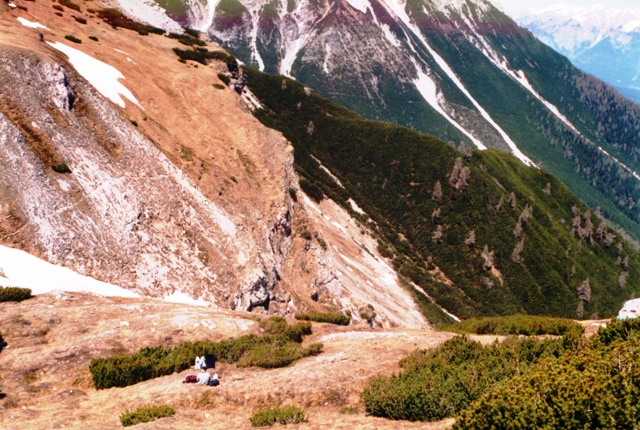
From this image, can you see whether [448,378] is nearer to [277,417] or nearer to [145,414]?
[277,417]

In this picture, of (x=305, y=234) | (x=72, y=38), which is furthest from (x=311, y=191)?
(x=72, y=38)

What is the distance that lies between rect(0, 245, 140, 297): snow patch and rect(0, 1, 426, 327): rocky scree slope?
655 mm

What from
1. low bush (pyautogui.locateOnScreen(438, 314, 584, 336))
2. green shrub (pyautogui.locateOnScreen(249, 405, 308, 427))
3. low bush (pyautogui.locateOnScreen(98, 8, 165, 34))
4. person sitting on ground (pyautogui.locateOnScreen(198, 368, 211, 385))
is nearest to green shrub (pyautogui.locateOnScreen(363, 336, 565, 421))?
green shrub (pyautogui.locateOnScreen(249, 405, 308, 427))

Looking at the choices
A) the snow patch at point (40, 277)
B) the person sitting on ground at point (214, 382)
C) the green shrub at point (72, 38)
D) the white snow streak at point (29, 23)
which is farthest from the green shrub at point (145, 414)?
the white snow streak at point (29, 23)

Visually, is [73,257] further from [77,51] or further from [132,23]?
[132,23]

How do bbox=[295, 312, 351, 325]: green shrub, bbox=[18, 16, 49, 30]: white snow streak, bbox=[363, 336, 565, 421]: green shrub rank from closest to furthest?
bbox=[363, 336, 565, 421]: green shrub < bbox=[295, 312, 351, 325]: green shrub < bbox=[18, 16, 49, 30]: white snow streak

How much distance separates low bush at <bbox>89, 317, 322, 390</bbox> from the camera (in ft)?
67.2

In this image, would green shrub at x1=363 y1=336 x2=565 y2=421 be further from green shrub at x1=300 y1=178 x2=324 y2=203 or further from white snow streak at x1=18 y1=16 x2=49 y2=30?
green shrub at x1=300 y1=178 x2=324 y2=203

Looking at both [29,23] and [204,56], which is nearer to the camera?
[29,23]

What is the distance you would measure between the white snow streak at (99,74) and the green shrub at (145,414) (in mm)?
34834

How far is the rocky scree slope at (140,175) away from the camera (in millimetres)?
33188

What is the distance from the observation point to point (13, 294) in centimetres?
2689

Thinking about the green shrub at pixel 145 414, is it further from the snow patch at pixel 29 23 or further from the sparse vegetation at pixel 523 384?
the snow patch at pixel 29 23

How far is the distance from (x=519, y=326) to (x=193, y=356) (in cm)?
1774
